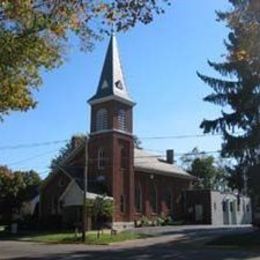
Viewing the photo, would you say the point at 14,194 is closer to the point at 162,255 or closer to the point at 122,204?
the point at 122,204

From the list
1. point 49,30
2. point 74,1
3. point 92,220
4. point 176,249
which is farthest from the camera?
point 92,220

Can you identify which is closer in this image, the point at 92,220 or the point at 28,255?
the point at 28,255

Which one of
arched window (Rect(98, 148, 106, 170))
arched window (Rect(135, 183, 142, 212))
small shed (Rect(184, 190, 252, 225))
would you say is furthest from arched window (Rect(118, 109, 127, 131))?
small shed (Rect(184, 190, 252, 225))

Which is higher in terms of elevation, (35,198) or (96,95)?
(96,95)

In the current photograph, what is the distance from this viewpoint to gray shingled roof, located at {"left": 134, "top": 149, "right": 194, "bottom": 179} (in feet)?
211

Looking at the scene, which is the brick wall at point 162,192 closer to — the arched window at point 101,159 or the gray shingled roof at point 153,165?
A: the gray shingled roof at point 153,165

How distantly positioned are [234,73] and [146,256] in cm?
1856

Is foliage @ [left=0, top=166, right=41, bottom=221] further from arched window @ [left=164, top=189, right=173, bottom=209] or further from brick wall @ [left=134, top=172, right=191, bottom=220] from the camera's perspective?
arched window @ [left=164, top=189, right=173, bottom=209]

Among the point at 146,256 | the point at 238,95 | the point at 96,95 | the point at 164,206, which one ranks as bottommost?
the point at 146,256

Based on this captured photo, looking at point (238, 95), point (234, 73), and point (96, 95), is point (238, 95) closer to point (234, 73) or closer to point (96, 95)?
point (234, 73)

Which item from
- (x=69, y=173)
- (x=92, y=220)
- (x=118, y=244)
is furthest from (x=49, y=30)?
(x=69, y=173)

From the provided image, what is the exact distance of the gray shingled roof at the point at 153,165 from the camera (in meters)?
64.2

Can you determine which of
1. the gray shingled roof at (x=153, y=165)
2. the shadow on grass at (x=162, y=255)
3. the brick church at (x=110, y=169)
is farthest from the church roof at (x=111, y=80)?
the shadow on grass at (x=162, y=255)

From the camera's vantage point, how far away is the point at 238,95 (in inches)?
1713
